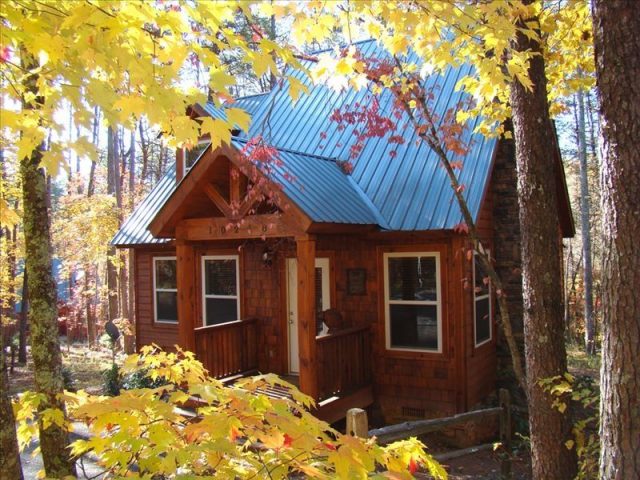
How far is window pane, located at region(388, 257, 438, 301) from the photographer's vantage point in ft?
29.8

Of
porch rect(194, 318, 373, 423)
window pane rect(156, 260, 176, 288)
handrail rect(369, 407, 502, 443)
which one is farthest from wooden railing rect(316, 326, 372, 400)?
window pane rect(156, 260, 176, 288)

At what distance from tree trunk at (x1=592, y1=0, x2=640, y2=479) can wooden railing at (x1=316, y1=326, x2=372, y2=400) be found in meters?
5.19

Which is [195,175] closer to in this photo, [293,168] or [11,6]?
[293,168]

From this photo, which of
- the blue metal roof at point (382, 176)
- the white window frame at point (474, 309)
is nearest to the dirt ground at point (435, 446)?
the white window frame at point (474, 309)

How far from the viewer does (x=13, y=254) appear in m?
17.1

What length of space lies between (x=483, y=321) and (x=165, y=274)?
7386 millimetres

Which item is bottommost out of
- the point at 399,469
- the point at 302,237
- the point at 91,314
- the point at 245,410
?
the point at 91,314

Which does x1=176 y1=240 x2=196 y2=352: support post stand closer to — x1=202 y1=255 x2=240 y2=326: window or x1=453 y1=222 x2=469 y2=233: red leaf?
x1=202 y1=255 x2=240 y2=326: window

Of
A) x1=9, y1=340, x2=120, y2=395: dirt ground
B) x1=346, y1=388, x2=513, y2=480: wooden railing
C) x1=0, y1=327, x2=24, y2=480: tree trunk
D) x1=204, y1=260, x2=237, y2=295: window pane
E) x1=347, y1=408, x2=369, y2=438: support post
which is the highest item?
x1=204, y1=260, x2=237, y2=295: window pane

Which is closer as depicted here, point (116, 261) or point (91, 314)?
point (116, 261)

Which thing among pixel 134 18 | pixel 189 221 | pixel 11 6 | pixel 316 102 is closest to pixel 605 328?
pixel 134 18

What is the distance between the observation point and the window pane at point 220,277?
1131 centimetres

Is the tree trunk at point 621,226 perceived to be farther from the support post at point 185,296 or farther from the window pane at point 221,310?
the window pane at point 221,310

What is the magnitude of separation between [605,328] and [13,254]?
704 inches
